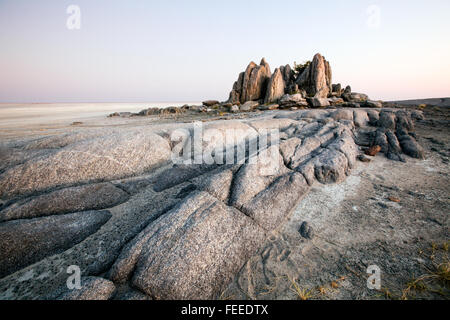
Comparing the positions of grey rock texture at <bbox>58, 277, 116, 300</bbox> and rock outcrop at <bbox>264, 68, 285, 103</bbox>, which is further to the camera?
rock outcrop at <bbox>264, 68, 285, 103</bbox>

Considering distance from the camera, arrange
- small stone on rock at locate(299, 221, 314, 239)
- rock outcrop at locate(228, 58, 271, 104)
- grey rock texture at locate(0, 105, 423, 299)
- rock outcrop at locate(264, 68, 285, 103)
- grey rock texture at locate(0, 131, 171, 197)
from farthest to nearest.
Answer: rock outcrop at locate(228, 58, 271, 104) → rock outcrop at locate(264, 68, 285, 103) → grey rock texture at locate(0, 131, 171, 197) → small stone on rock at locate(299, 221, 314, 239) → grey rock texture at locate(0, 105, 423, 299)

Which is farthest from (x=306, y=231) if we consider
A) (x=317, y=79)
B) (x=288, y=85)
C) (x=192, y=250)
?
(x=288, y=85)

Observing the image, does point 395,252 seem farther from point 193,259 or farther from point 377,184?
point 193,259

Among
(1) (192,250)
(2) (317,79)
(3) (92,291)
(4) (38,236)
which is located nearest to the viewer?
(3) (92,291)

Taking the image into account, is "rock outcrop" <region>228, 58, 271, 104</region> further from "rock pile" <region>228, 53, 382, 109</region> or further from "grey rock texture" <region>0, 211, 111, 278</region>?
"grey rock texture" <region>0, 211, 111, 278</region>

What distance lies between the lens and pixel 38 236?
343 cm

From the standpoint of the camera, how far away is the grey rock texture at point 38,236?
10.3 feet

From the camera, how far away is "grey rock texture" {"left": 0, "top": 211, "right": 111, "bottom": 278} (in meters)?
3.15

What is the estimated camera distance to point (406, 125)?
11227 millimetres

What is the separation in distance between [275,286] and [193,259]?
1344 mm

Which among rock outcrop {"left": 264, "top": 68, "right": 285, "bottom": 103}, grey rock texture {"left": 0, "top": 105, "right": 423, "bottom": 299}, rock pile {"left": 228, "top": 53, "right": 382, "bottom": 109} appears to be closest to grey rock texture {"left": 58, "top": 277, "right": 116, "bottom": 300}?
grey rock texture {"left": 0, "top": 105, "right": 423, "bottom": 299}

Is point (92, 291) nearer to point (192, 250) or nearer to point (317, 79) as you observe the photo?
point (192, 250)

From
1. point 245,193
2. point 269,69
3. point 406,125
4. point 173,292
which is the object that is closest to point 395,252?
point 245,193

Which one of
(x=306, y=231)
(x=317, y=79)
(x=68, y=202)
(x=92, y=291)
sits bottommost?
(x=306, y=231)
